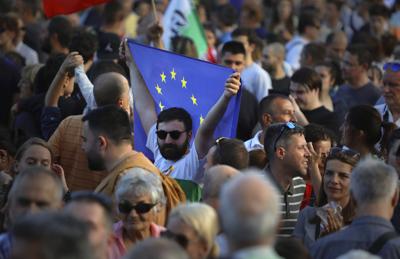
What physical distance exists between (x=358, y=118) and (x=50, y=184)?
4038 millimetres

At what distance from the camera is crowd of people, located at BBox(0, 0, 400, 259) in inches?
249

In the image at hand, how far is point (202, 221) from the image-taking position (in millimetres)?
7250

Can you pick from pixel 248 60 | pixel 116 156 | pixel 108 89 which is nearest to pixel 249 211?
pixel 116 156

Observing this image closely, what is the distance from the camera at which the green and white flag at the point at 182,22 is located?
56.9 feet

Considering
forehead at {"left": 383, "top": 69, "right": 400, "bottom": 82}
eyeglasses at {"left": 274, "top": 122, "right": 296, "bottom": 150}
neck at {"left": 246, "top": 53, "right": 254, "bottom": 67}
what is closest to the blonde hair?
eyeglasses at {"left": 274, "top": 122, "right": 296, "bottom": 150}

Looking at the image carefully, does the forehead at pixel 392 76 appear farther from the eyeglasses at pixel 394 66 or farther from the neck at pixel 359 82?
the neck at pixel 359 82

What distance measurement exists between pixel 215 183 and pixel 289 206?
5.55 feet

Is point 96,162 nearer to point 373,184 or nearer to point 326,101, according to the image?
point 373,184

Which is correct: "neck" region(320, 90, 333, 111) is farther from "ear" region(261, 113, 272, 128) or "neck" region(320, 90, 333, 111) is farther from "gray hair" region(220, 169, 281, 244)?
"gray hair" region(220, 169, 281, 244)

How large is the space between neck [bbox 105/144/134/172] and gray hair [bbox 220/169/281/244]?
318 cm

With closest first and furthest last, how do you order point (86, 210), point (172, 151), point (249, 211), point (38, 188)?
point (249, 211), point (86, 210), point (38, 188), point (172, 151)

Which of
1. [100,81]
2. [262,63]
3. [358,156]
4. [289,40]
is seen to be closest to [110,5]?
[262,63]

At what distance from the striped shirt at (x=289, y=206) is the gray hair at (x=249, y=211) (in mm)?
3545

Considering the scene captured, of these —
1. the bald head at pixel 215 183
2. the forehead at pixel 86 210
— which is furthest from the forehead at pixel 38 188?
the bald head at pixel 215 183
